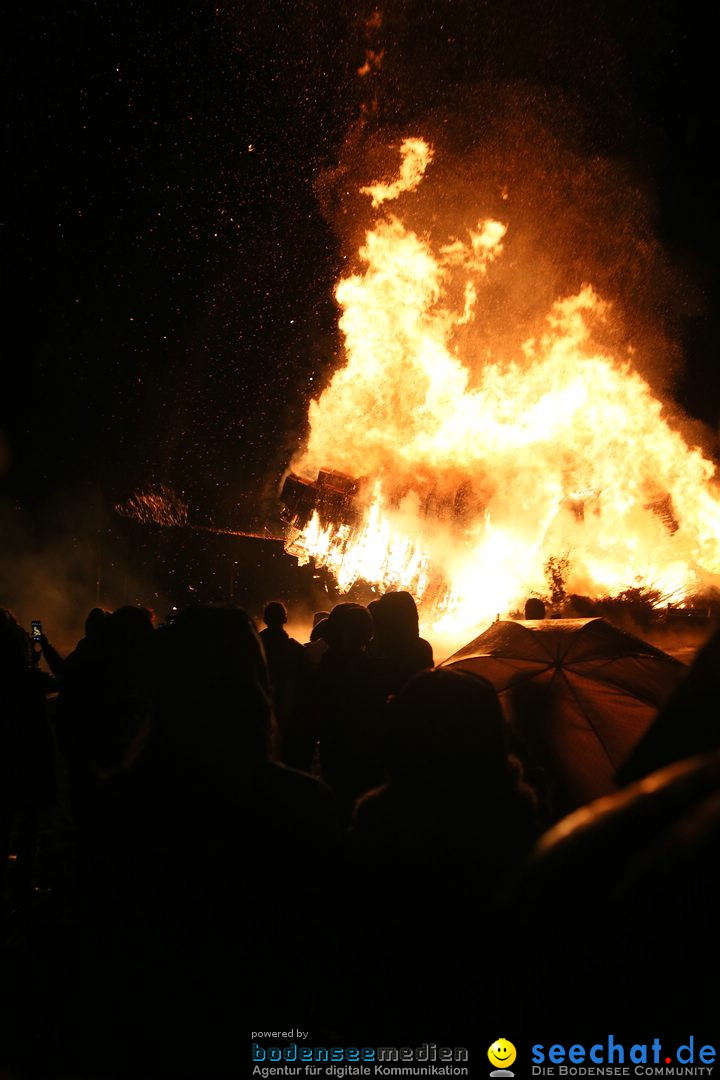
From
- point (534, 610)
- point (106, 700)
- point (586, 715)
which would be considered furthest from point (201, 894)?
point (534, 610)

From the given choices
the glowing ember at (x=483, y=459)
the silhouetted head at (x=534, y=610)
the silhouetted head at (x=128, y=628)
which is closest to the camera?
Answer: the silhouetted head at (x=128, y=628)

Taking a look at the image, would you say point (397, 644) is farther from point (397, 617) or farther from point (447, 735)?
point (447, 735)

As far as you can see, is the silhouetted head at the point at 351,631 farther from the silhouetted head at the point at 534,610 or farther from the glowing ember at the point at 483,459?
the glowing ember at the point at 483,459

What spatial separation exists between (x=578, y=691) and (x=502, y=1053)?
9.17ft

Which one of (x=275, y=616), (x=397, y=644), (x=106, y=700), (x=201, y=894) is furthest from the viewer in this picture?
(x=275, y=616)

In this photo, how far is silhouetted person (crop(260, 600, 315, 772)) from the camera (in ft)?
13.1

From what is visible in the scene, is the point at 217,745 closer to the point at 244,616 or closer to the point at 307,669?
the point at 244,616

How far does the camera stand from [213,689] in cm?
180

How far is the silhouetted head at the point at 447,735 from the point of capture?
1.63 metres

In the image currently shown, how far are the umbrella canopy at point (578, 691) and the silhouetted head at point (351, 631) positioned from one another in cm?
109

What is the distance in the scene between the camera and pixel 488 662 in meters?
4.29

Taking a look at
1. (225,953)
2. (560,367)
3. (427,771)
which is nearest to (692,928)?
(427,771)

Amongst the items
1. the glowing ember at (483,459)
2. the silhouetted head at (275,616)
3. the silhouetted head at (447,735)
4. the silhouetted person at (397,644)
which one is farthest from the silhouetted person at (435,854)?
the glowing ember at (483,459)

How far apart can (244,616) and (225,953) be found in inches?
40.0
